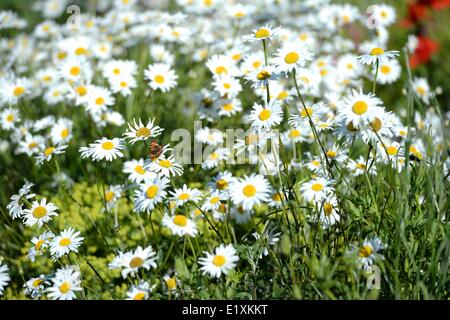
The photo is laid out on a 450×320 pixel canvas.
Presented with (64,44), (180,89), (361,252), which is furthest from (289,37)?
(361,252)

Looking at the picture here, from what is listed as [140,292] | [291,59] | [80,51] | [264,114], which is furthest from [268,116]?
[80,51]

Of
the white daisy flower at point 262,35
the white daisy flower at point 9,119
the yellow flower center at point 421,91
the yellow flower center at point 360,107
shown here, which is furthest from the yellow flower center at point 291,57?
the white daisy flower at point 9,119

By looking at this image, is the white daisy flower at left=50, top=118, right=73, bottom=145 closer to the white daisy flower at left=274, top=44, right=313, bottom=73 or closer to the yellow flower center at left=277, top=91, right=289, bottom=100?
the yellow flower center at left=277, top=91, right=289, bottom=100

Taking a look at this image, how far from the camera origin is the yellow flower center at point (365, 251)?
1917 millimetres

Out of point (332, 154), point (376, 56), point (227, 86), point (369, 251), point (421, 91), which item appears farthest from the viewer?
point (421, 91)

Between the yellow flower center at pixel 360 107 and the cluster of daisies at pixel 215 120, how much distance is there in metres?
0.01

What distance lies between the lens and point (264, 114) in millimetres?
2295

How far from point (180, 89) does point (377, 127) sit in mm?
2263

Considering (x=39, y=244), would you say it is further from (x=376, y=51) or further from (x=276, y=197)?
(x=376, y=51)

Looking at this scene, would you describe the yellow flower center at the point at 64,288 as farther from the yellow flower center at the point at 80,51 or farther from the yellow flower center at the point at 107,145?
the yellow flower center at the point at 80,51

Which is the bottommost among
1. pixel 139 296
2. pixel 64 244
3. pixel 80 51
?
pixel 139 296

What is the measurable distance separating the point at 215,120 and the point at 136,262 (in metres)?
1.35

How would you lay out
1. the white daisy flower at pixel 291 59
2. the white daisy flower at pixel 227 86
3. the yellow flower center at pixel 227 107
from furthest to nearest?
the yellow flower center at pixel 227 107 → the white daisy flower at pixel 227 86 → the white daisy flower at pixel 291 59
